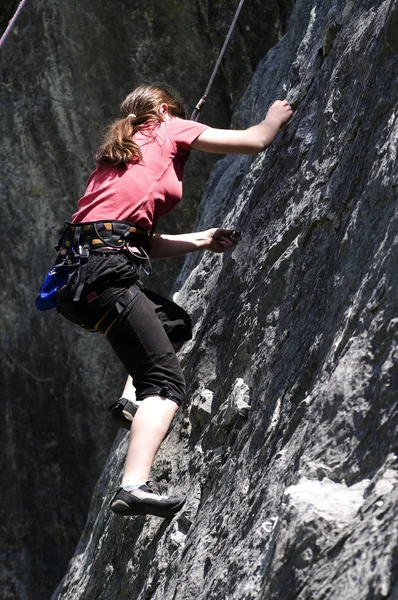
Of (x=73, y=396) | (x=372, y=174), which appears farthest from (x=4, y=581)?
(x=372, y=174)

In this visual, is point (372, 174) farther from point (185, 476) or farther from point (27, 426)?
point (27, 426)

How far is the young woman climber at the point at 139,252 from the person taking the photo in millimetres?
3996

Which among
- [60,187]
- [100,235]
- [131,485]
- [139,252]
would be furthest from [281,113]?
[60,187]

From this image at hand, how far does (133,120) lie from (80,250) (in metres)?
0.70

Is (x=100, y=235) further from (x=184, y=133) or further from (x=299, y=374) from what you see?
(x=299, y=374)

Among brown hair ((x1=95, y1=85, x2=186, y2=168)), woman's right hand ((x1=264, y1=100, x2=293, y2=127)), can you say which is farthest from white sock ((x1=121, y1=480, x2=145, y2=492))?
woman's right hand ((x1=264, y1=100, x2=293, y2=127))

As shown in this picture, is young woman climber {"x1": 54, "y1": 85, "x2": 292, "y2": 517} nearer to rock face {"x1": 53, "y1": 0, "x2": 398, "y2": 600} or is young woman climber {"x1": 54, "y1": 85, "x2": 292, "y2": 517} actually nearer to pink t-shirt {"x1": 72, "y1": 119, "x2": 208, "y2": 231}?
pink t-shirt {"x1": 72, "y1": 119, "x2": 208, "y2": 231}

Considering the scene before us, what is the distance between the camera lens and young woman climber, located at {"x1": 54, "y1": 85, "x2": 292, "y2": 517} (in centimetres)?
400

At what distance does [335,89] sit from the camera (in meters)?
4.30

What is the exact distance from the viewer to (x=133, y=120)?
4.49m

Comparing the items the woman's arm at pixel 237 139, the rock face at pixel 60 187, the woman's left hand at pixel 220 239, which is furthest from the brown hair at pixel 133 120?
the rock face at pixel 60 187

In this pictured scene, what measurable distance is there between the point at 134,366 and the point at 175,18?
14.6 feet

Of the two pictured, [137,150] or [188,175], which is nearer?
[137,150]

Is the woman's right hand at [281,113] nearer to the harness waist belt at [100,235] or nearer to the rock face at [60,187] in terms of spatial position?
the harness waist belt at [100,235]
